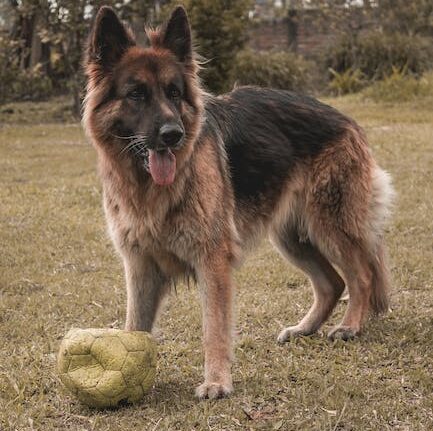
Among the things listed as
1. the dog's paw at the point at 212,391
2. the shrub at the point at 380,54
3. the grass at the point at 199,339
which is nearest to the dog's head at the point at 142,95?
the dog's paw at the point at 212,391

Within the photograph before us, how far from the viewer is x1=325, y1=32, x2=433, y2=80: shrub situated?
2217 cm

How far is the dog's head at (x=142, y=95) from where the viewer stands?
4332mm

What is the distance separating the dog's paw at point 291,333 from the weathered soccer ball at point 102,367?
4.77 feet

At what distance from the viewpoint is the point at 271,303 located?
20.2 ft

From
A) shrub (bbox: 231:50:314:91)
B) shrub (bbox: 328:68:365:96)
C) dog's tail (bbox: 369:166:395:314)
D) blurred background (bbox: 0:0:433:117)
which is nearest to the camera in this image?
dog's tail (bbox: 369:166:395:314)

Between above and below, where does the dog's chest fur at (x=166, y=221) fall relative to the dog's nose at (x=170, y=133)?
below

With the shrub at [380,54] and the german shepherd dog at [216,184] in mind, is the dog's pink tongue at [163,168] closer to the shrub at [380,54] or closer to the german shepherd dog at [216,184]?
the german shepherd dog at [216,184]

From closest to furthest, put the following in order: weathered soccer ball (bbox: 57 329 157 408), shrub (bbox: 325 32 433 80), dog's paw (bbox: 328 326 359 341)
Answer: weathered soccer ball (bbox: 57 329 157 408) < dog's paw (bbox: 328 326 359 341) < shrub (bbox: 325 32 433 80)

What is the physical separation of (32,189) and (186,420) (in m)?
7.10

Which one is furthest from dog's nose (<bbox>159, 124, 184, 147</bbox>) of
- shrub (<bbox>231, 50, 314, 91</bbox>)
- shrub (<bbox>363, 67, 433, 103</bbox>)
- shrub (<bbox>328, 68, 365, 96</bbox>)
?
shrub (<bbox>328, 68, 365, 96</bbox>)

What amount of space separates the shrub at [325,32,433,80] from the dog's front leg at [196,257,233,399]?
1814 cm

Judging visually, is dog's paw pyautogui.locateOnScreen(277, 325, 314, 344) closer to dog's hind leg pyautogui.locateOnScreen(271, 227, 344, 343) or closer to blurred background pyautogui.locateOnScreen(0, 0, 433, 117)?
dog's hind leg pyautogui.locateOnScreen(271, 227, 344, 343)

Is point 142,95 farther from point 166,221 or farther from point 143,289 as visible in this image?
point 143,289

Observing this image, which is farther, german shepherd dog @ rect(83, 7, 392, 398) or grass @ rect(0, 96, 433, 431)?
german shepherd dog @ rect(83, 7, 392, 398)
